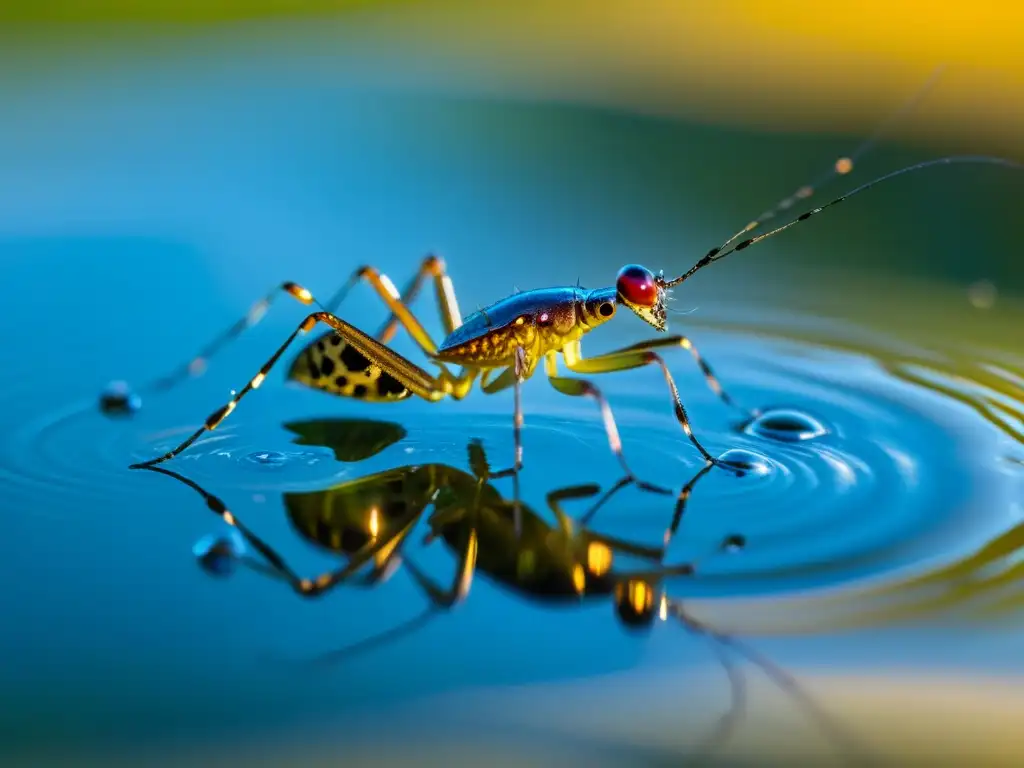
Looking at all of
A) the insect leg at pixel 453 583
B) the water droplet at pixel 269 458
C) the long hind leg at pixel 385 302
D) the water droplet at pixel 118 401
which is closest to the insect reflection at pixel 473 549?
the insect leg at pixel 453 583

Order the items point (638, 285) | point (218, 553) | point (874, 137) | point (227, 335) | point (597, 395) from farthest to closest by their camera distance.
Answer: point (874, 137) < point (227, 335) < point (638, 285) < point (597, 395) < point (218, 553)

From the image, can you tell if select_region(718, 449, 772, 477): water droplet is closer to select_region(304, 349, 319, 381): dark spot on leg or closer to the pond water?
the pond water

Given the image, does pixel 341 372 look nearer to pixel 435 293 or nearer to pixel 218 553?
pixel 435 293

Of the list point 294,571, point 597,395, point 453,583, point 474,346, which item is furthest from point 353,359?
point 453,583

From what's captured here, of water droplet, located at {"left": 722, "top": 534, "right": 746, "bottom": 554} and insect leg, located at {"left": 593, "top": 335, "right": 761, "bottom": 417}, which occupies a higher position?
insect leg, located at {"left": 593, "top": 335, "right": 761, "bottom": 417}

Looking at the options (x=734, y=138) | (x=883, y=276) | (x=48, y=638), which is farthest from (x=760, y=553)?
(x=734, y=138)

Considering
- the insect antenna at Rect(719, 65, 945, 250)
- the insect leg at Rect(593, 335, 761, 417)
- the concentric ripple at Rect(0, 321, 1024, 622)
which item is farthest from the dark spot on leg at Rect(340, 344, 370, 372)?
the insect antenna at Rect(719, 65, 945, 250)
